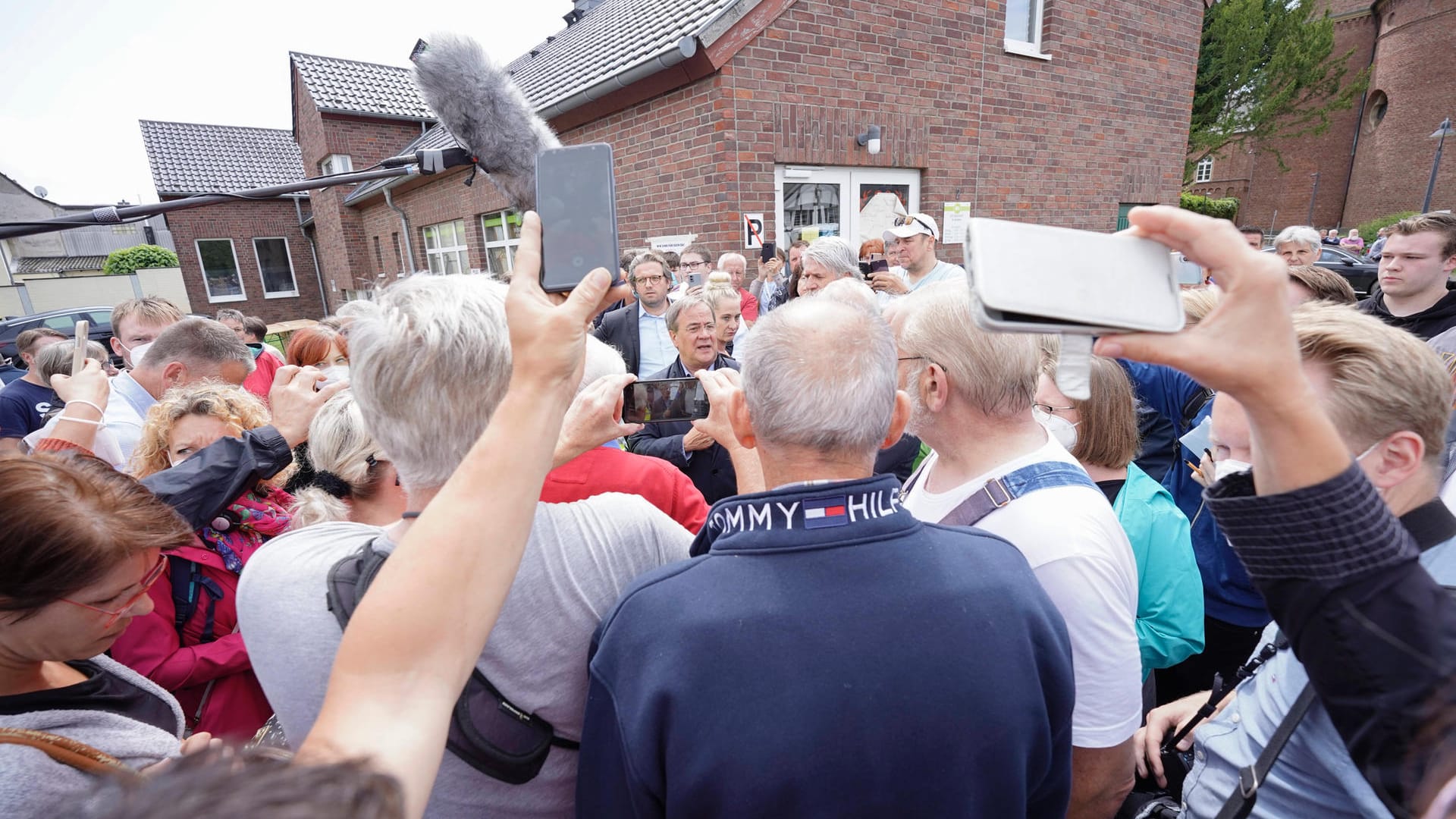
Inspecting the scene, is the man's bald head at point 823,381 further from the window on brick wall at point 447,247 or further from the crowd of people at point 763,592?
the window on brick wall at point 447,247

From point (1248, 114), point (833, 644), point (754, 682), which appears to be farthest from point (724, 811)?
point (1248, 114)

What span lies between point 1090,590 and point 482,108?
169 cm

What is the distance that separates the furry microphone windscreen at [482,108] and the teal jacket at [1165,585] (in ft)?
6.15

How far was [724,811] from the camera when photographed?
0.98 m

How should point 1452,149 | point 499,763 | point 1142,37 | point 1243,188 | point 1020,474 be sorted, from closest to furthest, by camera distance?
1. point 499,763
2. point 1020,474
3. point 1142,37
4. point 1452,149
5. point 1243,188

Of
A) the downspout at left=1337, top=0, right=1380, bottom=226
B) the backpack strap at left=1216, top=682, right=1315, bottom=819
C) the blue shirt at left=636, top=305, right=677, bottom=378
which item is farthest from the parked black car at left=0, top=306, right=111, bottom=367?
the downspout at left=1337, top=0, right=1380, bottom=226

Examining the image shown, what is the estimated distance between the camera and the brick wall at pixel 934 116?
6.41 metres

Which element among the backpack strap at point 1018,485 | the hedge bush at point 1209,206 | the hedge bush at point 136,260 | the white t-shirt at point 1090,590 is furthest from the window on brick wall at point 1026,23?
the hedge bush at point 136,260

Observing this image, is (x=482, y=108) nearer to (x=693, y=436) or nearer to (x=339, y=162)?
(x=693, y=436)

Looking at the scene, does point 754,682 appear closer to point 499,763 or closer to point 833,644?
point 833,644

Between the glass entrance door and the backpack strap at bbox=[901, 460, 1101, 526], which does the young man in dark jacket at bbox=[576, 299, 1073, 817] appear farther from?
the glass entrance door

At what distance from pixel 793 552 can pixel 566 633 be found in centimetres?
Result: 48

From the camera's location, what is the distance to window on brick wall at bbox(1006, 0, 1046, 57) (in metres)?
8.18

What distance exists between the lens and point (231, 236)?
21328 millimetres
